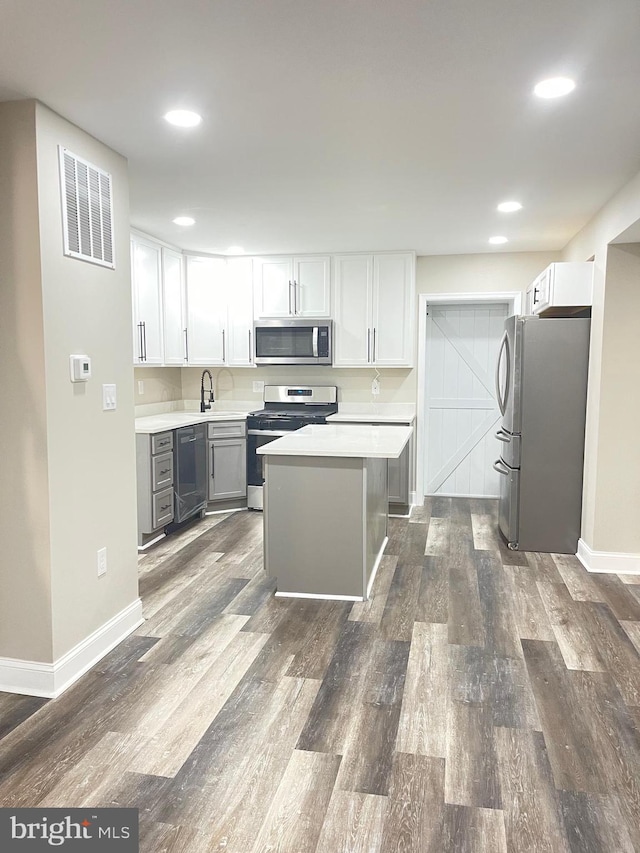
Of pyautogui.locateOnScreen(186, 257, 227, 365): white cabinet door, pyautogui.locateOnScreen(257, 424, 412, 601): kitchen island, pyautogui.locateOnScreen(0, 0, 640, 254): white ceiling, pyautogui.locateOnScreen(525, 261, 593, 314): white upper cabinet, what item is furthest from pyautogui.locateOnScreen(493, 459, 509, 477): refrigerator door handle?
pyautogui.locateOnScreen(186, 257, 227, 365): white cabinet door

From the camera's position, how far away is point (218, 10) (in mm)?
1782

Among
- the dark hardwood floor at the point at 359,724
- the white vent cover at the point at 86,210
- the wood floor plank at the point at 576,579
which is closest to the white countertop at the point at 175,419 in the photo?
the dark hardwood floor at the point at 359,724

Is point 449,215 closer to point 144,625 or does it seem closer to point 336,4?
point 336,4

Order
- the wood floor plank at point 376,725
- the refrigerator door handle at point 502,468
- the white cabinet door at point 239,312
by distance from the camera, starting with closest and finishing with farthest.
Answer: the wood floor plank at point 376,725 < the refrigerator door handle at point 502,468 < the white cabinet door at point 239,312

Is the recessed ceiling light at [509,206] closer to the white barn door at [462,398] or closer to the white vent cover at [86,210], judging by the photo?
the white barn door at [462,398]

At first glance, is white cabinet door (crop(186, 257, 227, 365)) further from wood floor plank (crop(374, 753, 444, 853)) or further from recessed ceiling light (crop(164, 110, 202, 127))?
wood floor plank (crop(374, 753, 444, 853))

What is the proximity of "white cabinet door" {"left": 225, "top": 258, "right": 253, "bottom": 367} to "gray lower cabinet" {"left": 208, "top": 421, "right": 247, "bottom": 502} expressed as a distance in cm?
74

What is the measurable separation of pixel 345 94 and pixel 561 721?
258cm

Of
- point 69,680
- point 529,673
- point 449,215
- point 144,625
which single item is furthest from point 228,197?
point 529,673

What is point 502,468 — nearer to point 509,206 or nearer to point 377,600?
point 377,600

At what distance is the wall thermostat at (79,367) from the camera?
2.61 meters

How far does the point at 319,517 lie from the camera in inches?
142

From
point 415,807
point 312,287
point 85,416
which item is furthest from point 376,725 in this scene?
point 312,287

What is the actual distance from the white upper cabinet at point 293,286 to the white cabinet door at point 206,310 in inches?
14.3
